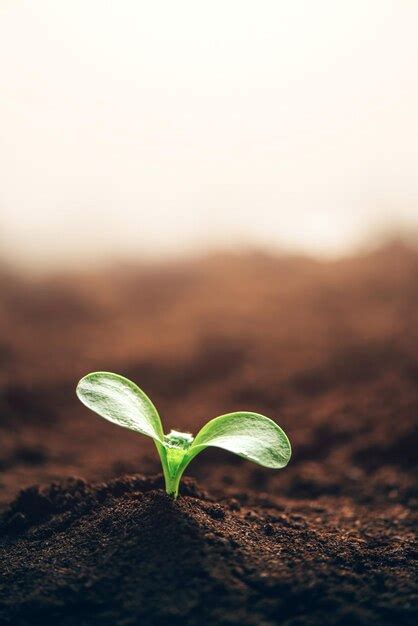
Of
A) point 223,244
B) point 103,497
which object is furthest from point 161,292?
point 103,497

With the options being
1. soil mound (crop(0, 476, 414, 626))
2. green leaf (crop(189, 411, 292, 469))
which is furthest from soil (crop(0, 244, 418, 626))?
green leaf (crop(189, 411, 292, 469))

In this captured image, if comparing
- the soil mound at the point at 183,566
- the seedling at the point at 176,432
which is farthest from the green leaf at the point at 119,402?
the soil mound at the point at 183,566

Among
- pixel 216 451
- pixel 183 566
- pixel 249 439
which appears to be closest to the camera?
pixel 183 566

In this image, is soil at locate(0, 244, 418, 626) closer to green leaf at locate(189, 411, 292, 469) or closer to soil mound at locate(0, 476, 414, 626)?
soil mound at locate(0, 476, 414, 626)

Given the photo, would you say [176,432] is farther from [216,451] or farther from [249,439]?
[216,451]

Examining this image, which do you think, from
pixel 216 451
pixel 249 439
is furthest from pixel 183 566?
pixel 216 451

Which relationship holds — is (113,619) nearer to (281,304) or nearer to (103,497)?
(103,497)
